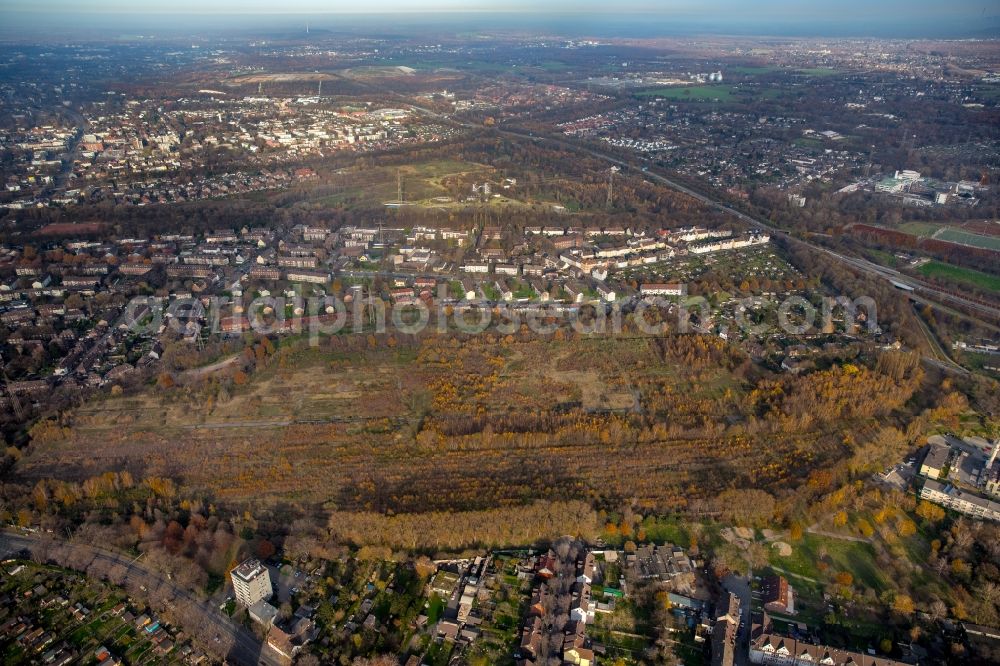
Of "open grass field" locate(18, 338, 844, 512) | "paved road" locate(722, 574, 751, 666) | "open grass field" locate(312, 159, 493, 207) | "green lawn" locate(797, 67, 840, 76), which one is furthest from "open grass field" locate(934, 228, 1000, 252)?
"green lawn" locate(797, 67, 840, 76)

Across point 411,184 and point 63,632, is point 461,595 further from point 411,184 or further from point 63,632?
point 411,184

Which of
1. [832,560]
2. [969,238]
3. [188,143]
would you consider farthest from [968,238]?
[188,143]

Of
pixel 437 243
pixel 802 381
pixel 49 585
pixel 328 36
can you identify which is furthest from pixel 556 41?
pixel 49 585

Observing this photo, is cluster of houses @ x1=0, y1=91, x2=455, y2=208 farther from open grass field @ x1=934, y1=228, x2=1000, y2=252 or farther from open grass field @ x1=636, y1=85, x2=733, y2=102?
open grass field @ x1=934, y1=228, x2=1000, y2=252

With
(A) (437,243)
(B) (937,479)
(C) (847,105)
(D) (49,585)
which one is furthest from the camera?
(C) (847,105)

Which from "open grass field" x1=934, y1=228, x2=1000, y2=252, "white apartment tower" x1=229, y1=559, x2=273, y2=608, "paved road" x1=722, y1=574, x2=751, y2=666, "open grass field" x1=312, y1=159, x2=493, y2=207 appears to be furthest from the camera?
"open grass field" x1=312, y1=159, x2=493, y2=207

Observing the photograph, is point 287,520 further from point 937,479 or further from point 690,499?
point 937,479

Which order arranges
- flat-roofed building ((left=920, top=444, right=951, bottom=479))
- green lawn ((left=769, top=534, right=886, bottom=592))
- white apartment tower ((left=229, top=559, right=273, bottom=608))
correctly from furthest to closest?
1. flat-roofed building ((left=920, top=444, right=951, bottom=479))
2. green lawn ((left=769, top=534, right=886, bottom=592))
3. white apartment tower ((left=229, top=559, right=273, bottom=608))
